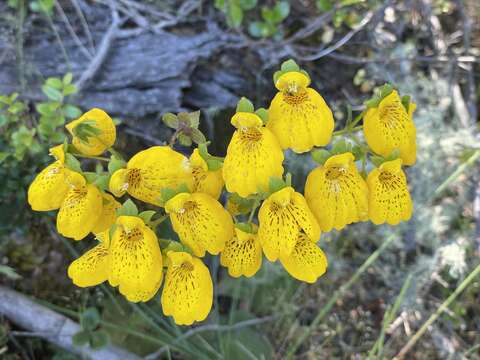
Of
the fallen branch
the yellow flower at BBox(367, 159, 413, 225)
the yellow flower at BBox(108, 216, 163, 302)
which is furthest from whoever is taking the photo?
the fallen branch

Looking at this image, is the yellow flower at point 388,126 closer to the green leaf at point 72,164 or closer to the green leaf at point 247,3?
the green leaf at point 72,164

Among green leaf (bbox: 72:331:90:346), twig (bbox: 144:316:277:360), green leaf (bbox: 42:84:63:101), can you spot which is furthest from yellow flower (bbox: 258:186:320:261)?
green leaf (bbox: 42:84:63:101)

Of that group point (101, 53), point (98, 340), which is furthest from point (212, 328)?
point (101, 53)

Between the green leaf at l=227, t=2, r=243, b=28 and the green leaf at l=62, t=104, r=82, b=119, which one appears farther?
the green leaf at l=227, t=2, r=243, b=28

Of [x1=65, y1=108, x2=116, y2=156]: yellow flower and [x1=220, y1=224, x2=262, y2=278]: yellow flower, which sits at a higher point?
[x1=65, y1=108, x2=116, y2=156]: yellow flower

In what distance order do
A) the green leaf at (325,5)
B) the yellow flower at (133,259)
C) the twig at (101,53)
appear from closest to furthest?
the yellow flower at (133,259), the twig at (101,53), the green leaf at (325,5)

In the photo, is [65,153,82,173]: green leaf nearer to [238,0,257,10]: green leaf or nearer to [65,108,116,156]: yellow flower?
[65,108,116,156]: yellow flower

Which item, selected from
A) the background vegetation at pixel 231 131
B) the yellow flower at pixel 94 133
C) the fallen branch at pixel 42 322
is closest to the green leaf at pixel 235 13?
the background vegetation at pixel 231 131
